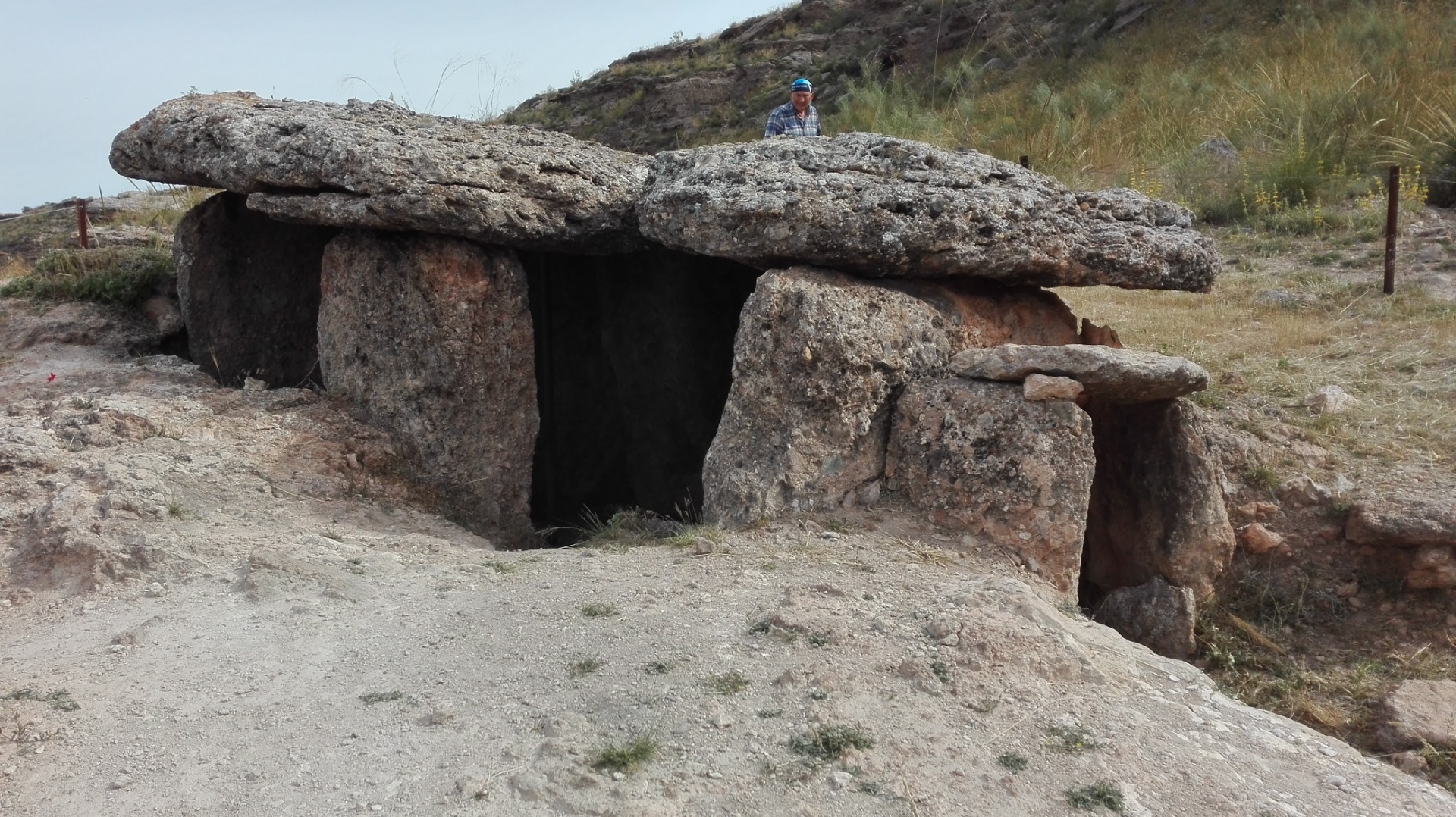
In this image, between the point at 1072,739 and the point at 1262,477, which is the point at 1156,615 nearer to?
the point at 1262,477

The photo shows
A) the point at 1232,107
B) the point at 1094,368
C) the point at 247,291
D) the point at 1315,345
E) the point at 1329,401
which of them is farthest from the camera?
the point at 1232,107

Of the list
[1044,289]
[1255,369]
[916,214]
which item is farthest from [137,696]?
[1255,369]

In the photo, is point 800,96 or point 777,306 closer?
point 777,306

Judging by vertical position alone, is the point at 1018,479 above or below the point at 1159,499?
above

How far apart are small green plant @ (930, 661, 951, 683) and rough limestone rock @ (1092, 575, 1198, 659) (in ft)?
6.81

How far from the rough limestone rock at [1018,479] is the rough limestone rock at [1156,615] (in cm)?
72

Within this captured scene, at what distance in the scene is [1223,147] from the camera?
1217cm

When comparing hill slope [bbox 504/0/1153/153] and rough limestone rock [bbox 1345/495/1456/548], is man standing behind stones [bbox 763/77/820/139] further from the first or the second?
hill slope [bbox 504/0/1153/153]

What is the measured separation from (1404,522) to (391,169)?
4987mm

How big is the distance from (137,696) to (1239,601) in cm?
470

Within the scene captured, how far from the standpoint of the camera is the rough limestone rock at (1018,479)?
16.7ft

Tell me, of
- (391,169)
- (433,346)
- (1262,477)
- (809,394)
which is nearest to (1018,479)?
(809,394)

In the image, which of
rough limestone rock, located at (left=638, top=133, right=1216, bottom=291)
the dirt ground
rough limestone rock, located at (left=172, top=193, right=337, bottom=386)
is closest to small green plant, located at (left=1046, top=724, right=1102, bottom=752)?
the dirt ground

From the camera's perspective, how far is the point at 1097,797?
128 inches
